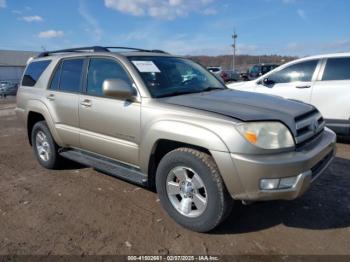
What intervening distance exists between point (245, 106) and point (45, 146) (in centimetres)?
355

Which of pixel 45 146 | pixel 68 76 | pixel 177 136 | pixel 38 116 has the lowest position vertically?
pixel 45 146

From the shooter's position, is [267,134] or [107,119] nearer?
[267,134]

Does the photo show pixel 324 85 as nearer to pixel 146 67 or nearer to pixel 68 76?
pixel 146 67

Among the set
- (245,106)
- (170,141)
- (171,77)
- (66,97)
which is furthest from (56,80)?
(245,106)

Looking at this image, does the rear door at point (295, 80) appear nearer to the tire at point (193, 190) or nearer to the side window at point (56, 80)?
the tire at point (193, 190)

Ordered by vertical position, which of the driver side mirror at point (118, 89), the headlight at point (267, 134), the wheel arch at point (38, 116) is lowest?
the wheel arch at point (38, 116)

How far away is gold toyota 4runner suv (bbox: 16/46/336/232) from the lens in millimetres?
2934

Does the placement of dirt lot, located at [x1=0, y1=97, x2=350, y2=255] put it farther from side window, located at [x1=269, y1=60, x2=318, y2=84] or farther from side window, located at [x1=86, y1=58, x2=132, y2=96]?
side window, located at [x1=269, y1=60, x2=318, y2=84]

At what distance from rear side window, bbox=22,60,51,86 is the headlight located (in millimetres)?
3717

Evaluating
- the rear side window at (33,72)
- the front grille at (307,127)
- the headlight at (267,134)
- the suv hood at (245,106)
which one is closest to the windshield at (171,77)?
the suv hood at (245,106)

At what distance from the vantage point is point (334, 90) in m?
6.58

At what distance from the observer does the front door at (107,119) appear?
12.4 feet

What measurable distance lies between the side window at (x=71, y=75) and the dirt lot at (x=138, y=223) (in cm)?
135

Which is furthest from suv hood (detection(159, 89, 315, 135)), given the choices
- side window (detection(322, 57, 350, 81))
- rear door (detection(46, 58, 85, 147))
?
side window (detection(322, 57, 350, 81))
